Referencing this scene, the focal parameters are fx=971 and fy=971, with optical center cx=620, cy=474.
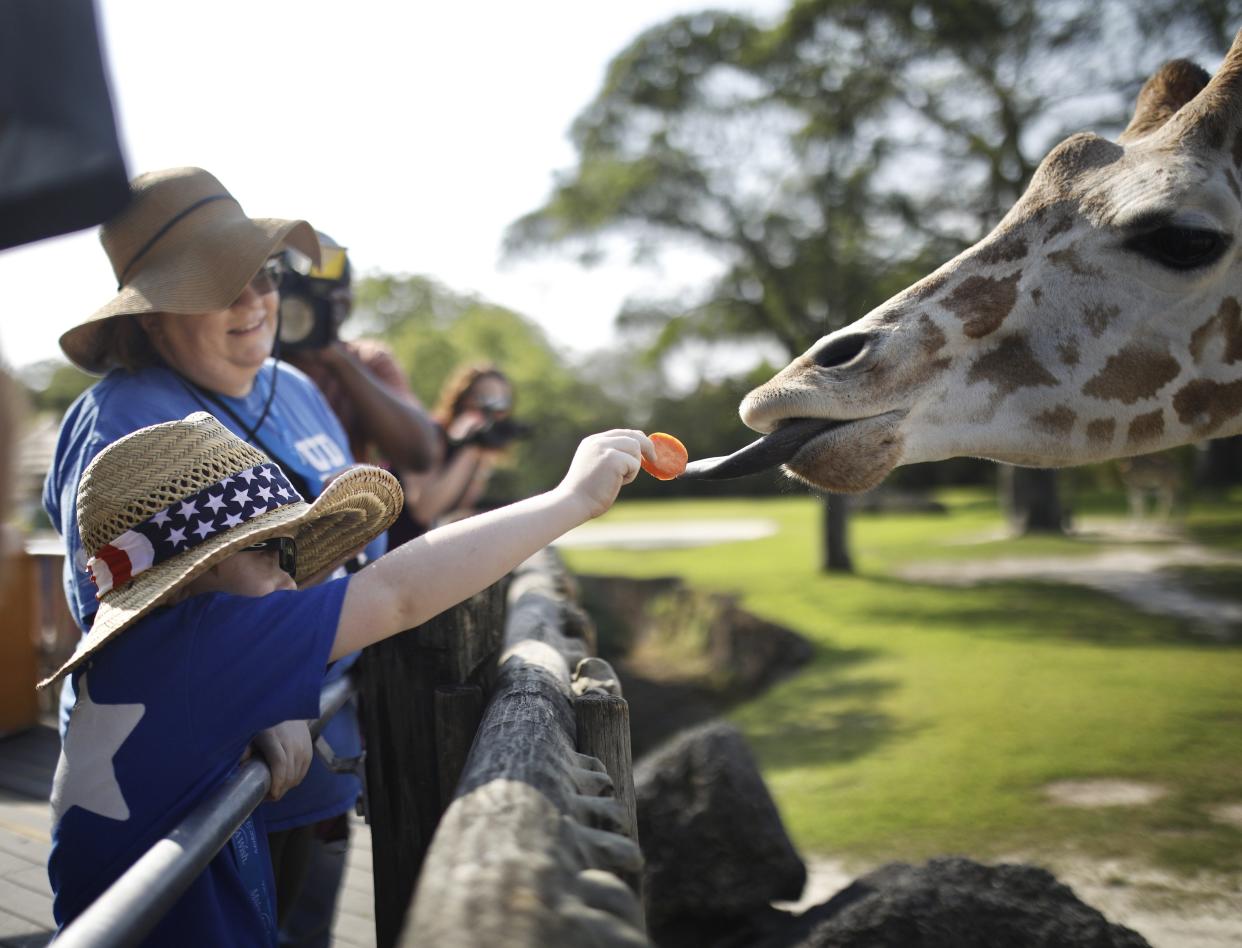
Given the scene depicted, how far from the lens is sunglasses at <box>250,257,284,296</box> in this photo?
6.62 feet

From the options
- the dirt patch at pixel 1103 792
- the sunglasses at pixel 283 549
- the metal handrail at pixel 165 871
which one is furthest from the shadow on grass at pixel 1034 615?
the metal handrail at pixel 165 871

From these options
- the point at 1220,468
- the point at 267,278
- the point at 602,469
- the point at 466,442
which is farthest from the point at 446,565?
the point at 1220,468

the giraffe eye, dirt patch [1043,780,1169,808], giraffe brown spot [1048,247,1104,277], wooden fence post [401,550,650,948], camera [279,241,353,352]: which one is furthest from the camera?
dirt patch [1043,780,1169,808]

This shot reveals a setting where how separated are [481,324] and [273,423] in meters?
25.4

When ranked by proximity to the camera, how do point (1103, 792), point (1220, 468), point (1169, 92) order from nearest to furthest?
point (1169, 92), point (1103, 792), point (1220, 468)

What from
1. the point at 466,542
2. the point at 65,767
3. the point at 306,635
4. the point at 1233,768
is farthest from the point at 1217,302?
the point at 1233,768

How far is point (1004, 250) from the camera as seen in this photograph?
2084 mm

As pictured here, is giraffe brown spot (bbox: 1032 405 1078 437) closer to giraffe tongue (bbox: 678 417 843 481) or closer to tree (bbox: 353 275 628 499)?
giraffe tongue (bbox: 678 417 843 481)

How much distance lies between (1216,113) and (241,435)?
6.95 ft

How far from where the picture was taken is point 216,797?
1.36m

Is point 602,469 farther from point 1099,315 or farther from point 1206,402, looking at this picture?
point 1206,402

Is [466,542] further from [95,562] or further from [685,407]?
[685,407]

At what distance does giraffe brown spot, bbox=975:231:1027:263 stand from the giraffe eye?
202 millimetres

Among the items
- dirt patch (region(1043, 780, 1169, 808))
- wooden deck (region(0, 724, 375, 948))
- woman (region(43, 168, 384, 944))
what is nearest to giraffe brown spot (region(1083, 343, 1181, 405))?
woman (region(43, 168, 384, 944))
